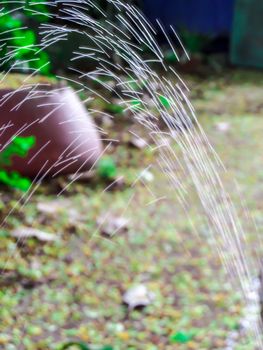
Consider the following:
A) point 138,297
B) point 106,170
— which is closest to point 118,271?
point 138,297

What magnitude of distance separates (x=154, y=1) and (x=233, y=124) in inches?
121

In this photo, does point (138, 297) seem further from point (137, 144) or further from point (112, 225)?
point (137, 144)

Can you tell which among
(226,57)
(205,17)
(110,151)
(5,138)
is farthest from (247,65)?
(5,138)

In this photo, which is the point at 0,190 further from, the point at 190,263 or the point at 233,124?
the point at 233,124

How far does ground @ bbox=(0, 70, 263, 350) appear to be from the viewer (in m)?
2.47

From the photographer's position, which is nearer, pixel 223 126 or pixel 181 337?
pixel 181 337

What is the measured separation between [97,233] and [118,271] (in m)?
0.29

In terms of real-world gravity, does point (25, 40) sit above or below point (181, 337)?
above

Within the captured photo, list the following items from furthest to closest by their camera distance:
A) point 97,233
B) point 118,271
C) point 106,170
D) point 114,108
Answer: point 114,108, point 106,170, point 97,233, point 118,271

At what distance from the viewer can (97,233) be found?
3.13m

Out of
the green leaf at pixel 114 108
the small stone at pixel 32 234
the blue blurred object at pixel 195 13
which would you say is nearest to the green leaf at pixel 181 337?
the small stone at pixel 32 234

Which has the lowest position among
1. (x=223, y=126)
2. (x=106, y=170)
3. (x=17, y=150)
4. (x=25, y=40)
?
(x=223, y=126)

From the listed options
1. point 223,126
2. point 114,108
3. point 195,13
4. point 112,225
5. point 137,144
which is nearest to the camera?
point 112,225

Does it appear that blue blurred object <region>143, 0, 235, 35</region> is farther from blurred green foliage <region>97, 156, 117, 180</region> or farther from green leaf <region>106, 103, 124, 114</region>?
blurred green foliage <region>97, 156, 117, 180</region>
